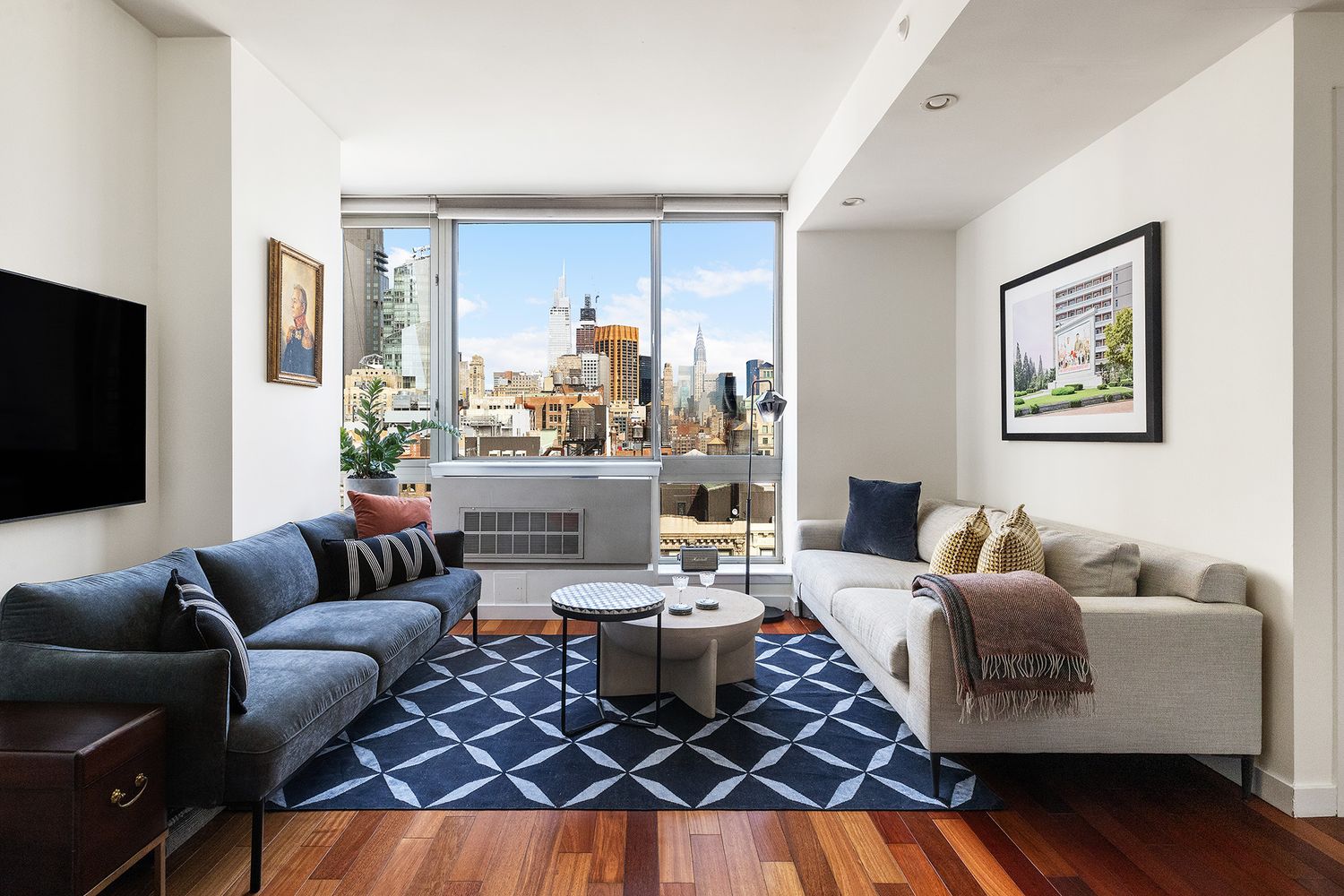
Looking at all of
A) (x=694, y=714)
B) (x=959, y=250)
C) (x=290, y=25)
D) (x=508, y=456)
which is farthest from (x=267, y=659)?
(x=959, y=250)

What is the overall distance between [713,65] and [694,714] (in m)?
2.87

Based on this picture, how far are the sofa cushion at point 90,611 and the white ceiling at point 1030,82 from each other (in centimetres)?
312

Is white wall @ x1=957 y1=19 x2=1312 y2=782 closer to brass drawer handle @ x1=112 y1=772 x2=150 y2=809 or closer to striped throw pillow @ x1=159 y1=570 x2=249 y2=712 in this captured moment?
striped throw pillow @ x1=159 y1=570 x2=249 y2=712

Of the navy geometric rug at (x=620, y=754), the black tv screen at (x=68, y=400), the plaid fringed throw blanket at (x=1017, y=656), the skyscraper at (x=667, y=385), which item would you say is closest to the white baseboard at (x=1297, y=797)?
the plaid fringed throw blanket at (x=1017, y=656)

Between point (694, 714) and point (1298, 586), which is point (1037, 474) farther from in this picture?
point (694, 714)

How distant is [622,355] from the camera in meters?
5.39

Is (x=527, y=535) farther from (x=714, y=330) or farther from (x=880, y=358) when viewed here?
(x=880, y=358)

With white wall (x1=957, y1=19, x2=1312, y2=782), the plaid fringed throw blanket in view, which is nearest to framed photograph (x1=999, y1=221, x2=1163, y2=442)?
white wall (x1=957, y1=19, x2=1312, y2=782)

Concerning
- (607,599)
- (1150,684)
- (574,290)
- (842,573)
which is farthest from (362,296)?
(1150,684)

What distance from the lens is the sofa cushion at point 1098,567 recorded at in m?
2.71

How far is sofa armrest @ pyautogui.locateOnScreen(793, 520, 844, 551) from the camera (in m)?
4.60

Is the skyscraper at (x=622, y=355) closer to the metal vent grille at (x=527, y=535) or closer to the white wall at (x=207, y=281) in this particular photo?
the metal vent grille at (x=527, y=535)

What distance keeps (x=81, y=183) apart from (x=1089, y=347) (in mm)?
4097

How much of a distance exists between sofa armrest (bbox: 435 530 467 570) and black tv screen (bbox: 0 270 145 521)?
144 cm
